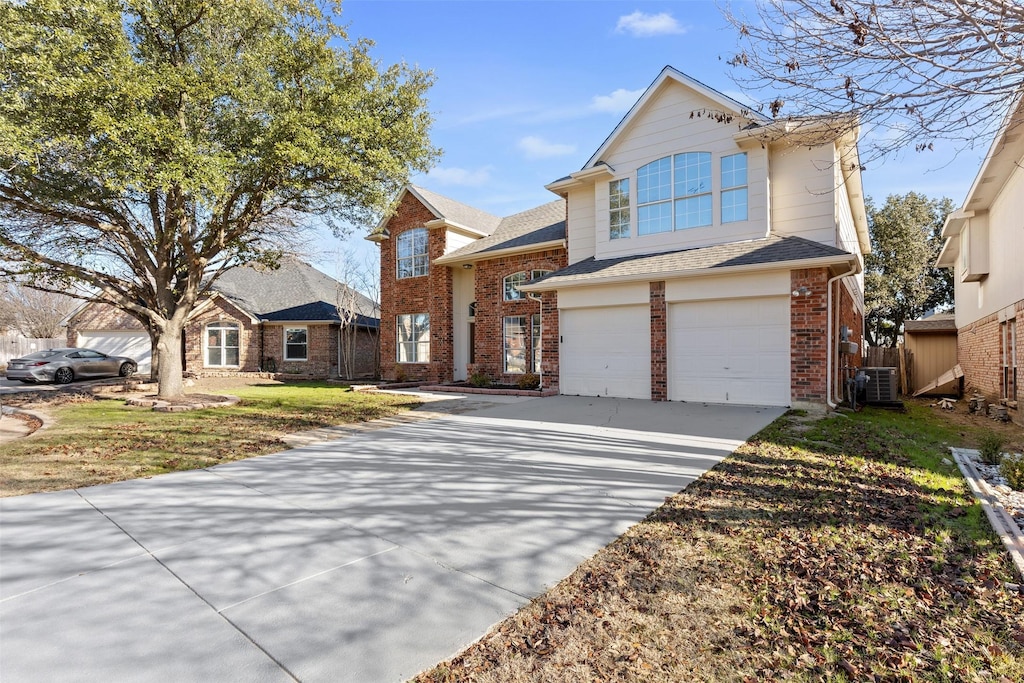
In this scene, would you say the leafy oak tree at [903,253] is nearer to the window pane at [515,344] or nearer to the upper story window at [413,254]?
the window pane at [515,344]

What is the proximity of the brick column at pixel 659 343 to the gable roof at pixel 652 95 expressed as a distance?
162 inches

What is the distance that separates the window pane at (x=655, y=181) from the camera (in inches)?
492

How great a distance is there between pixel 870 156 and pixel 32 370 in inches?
998

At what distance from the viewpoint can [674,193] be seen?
1242 centimetres

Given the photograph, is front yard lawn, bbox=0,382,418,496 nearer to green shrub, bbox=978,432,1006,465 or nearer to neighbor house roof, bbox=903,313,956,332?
green shrub, bbox=978,432,1006,465

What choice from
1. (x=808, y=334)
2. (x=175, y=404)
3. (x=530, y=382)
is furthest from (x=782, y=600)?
(x=175, y=404)

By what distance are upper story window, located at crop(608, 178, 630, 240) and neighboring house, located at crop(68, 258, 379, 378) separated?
41.8 feet

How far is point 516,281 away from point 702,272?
6.97 m

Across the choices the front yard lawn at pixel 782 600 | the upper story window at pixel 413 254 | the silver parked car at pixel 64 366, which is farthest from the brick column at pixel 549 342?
the silver parked car at pixel 64 366

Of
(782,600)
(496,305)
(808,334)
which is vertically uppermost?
(496,305)

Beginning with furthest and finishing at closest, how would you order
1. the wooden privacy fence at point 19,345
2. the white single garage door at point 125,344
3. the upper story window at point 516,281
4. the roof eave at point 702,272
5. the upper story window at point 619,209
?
the wooden privacy fence at point 19,345, the white single garage door at point 125,344, the upper story window at point 516,281, the upper story window at point 619,209, the roof eave at point 702,272

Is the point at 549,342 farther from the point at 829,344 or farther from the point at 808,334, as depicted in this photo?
the point at 829,344

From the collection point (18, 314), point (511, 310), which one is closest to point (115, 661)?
point (511, 310)

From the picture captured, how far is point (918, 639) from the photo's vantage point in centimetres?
250
